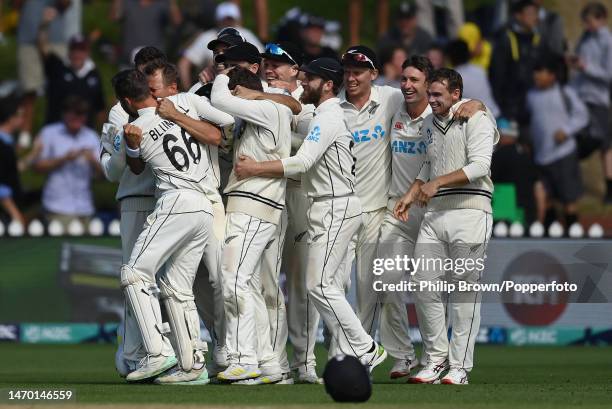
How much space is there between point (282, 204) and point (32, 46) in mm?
9336

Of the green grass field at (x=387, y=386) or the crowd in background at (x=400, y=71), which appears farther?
the crowd in background at (x=400, y=71)

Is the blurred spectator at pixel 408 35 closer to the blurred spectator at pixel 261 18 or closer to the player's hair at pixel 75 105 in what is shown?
the blurred spectator at pixel 261 18

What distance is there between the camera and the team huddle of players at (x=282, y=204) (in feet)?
32.5

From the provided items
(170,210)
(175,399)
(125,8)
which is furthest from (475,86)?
(175,399)

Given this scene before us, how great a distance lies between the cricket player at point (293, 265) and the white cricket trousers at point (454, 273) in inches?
36.2

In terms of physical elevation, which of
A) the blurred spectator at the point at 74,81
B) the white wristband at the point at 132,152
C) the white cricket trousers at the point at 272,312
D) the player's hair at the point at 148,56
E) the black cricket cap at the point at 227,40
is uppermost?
the blurred spectator at the point at 74,81

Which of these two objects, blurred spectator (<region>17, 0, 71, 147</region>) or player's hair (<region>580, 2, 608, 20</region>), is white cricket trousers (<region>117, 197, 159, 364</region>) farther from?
player's hair (<region>580, 2, 608, 20</region>)

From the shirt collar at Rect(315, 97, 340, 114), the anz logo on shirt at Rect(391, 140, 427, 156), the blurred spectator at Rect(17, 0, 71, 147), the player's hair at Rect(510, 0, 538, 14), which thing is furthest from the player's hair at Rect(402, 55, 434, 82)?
the blurred spectator at Rect(17, 0, 71, 147)

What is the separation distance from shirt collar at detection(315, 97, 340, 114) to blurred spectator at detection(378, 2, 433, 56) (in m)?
7.57

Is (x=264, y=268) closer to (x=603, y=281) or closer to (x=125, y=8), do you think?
(x=603, y=281)

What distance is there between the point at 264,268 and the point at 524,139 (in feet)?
25.2

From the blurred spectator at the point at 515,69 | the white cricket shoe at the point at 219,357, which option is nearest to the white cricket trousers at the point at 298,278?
the white cricket shoe at the point at 219,357

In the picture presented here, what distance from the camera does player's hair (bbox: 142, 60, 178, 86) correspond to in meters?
10.3

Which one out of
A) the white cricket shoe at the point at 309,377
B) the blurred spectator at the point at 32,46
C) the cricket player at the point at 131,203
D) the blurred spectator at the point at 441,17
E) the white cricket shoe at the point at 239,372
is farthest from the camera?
the blurred spectator at the point at 441,17
